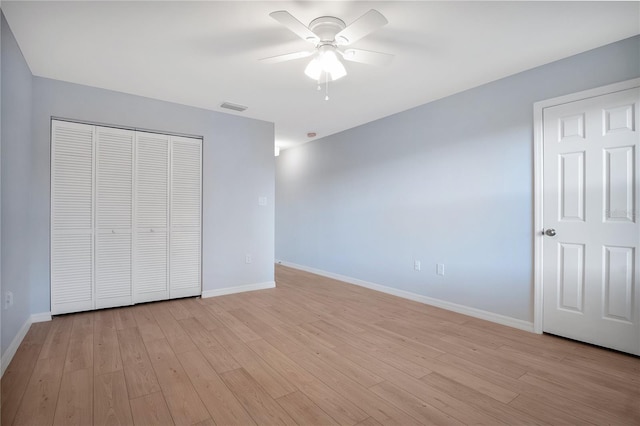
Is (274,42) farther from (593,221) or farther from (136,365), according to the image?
(593,221)

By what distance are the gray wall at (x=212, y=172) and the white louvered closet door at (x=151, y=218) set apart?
0.28m

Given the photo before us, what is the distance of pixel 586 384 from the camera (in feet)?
6.53

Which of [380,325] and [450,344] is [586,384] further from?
[380,325]

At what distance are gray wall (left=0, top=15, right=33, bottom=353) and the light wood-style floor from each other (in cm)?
38

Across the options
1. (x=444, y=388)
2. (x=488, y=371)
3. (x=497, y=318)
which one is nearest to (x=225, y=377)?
(x=444, y=388)

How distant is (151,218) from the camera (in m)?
3.63

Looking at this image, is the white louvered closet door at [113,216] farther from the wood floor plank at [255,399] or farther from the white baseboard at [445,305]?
the white baseboard at [445,305]

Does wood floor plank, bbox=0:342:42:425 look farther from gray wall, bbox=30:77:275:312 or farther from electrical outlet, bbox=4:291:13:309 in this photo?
gray wall, bbox=30:77:275:312

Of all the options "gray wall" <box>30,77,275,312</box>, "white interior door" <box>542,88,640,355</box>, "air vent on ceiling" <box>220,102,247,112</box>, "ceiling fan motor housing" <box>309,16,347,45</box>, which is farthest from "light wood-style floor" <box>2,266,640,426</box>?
"air vent on ceiling" <box>220,102,247,112</box>

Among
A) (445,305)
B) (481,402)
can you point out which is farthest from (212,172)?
(481,402)

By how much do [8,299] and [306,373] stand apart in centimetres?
230

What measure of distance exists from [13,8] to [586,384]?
14.8 feet

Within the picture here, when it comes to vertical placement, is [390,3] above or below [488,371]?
above

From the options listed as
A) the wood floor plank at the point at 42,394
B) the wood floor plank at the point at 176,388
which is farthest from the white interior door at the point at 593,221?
the wood floor plank at the point at 42,394
